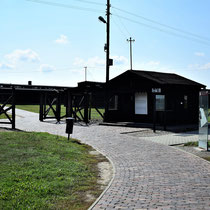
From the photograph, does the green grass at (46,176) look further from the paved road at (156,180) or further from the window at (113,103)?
the window at (113,103)

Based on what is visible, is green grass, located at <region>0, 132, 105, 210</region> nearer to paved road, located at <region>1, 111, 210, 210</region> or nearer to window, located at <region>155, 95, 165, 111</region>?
paved road, located at <region>1, 111, 210, 210</region>

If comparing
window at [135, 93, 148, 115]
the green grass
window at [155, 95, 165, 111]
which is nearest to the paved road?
the green grass

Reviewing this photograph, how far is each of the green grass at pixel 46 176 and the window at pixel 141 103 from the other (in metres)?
11.1

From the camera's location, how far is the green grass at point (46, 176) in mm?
5813

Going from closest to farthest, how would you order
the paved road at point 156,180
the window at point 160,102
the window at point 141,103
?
the paved road at point 156,180 → the window at point 160,102 → the window at point 141,103

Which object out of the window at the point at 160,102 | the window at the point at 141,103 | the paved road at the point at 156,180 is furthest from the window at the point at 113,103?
the paved road at the point at 156,180

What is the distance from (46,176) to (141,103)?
15.9 metres

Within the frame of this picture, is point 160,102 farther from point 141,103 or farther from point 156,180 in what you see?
point 156,180

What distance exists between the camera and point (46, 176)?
7527mm

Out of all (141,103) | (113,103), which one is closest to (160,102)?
(141,103)

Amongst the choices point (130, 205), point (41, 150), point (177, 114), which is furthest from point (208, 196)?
point (177, 114)

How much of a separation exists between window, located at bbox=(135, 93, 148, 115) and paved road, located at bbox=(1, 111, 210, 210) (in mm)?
10592

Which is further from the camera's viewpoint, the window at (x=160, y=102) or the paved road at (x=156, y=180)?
the window at (x=160, y=102)

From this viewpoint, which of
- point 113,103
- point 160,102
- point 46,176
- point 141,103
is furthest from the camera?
point 113,103
